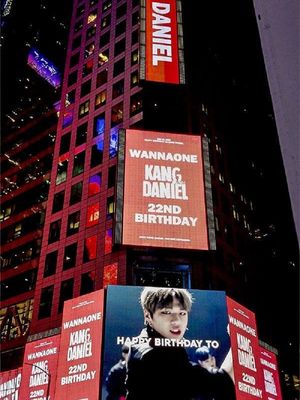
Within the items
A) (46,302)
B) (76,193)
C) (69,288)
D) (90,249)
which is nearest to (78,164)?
(76,193)

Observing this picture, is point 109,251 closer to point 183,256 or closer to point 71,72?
point 183,256

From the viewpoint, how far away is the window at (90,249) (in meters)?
38.0

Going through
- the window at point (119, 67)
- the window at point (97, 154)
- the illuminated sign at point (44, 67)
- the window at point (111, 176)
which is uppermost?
the illuminated sign at point (44, 67)

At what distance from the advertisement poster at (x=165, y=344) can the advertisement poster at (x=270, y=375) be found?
7.45 m

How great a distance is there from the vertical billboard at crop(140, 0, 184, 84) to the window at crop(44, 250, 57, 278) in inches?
942

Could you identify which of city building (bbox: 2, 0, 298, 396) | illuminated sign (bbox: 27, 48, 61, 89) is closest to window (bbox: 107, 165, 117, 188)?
city building (bbox: 2, 0, 298, 396)

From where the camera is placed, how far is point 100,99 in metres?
46.4

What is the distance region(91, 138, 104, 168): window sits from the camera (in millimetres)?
42406

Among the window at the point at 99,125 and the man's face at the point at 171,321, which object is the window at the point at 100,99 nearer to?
the window at the point at 99,125

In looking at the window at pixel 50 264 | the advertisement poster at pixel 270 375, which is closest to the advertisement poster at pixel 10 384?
the window at pixel 50 264

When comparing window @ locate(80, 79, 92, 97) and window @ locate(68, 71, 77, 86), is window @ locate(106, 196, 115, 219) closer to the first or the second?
window @ locate(80, 79, 92, 97)

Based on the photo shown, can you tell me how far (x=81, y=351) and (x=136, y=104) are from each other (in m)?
23.9

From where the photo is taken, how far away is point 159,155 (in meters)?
25.7

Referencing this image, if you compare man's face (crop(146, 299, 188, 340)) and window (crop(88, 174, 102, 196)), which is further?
window (crop(88, 174, 102, 196))
